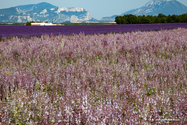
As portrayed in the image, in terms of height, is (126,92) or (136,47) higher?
(136,47)

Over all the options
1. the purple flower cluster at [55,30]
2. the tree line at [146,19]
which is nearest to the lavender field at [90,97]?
the purple flower cluster at [55,30]

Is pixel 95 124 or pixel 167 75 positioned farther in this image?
pixel 167 75

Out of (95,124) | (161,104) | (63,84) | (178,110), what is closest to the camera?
(95,124)

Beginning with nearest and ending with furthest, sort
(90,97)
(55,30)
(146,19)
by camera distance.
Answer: (90,97) → (55,30) → (146,19)

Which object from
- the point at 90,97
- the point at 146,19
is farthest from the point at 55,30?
the point at 146,19

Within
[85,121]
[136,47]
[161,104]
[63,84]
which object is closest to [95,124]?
[85,121]

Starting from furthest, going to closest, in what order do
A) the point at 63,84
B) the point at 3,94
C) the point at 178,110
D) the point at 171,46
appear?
1. the point at 171,46
2. the point at 63,84
3. the point at 3,94
4. the point at 178,110

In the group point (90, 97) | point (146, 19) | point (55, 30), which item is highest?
point (146, 19)

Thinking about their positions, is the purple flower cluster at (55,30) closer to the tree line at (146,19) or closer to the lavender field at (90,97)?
the lavender field at (90,97)

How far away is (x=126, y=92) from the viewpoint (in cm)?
288

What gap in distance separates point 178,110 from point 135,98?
0.69m

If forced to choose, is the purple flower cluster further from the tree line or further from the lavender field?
the tree line

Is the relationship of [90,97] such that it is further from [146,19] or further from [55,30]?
[146,19]

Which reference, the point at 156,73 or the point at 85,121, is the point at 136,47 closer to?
the point at 156,73
